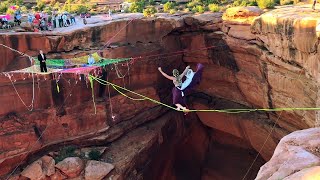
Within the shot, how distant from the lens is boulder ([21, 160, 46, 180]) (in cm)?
1490

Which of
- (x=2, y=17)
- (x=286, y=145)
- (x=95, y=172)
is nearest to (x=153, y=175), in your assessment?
(x=95, y=172)

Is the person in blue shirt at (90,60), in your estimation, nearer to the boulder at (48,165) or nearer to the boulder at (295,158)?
the boulder at (48,165)

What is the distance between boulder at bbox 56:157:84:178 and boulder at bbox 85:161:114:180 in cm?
34

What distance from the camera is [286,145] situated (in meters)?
6.40

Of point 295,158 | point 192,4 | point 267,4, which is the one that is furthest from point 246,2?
point 295,158

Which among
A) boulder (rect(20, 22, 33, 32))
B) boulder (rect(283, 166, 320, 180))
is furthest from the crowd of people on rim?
boulder (rect(283, 166, 320, 180))

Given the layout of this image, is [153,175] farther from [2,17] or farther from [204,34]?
[2,17]

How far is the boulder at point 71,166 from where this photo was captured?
1507cm

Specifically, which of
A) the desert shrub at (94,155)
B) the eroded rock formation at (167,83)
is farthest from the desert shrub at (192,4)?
the desert shrub at (94,155)

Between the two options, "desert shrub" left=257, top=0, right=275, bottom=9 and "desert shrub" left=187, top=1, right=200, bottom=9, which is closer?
"desert shrub" left=257, top=0, right=275, bottom=9

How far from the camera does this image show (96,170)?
15195 mm

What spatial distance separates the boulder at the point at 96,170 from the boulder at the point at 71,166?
0.34 metres

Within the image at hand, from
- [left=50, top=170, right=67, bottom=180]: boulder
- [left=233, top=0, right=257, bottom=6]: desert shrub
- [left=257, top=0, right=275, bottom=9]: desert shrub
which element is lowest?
[left=50, top=170, right=67, bottom=180]: boulder

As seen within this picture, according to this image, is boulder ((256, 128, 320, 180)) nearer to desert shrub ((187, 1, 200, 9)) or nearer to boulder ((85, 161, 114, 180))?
boulder ((85, 161, 114, 180))
